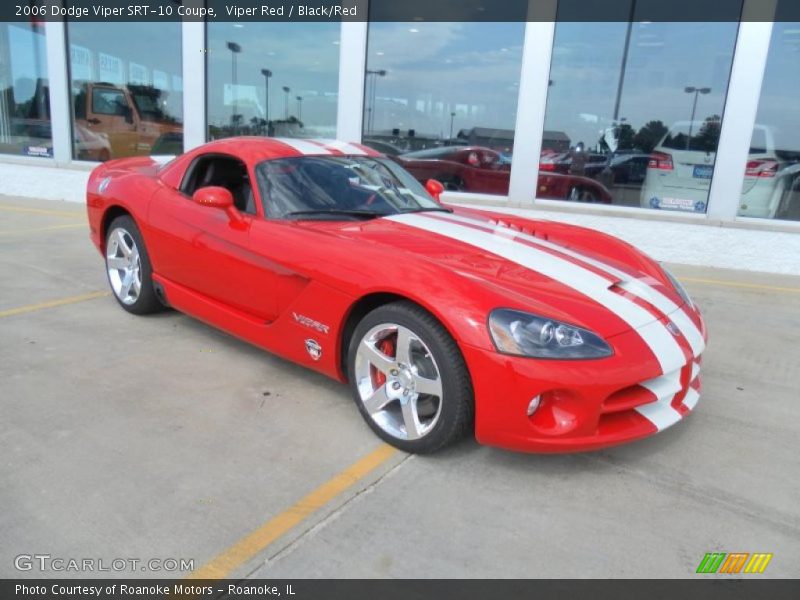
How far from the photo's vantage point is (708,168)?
25.5 ft

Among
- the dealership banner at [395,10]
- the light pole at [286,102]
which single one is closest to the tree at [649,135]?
the dealership banner at [395,10]

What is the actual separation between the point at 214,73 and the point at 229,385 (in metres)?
8.04

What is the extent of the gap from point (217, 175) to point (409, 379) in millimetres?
2158

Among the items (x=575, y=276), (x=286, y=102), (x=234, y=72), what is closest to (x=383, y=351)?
(x=575, y=276)

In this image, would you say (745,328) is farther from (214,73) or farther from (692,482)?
(214,73)

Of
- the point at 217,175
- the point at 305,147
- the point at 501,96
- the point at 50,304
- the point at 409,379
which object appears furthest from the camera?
the point at 501,96

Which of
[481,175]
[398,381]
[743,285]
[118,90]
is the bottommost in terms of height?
[743,285]

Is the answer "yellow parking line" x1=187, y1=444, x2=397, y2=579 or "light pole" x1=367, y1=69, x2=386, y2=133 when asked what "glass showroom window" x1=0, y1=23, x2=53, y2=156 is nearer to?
"light pole" x1=367, y1=69, x2=386, y2=133

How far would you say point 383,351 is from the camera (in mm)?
2820

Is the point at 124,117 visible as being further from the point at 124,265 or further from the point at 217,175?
the point at 217,175

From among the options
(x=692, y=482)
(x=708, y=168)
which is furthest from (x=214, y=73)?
(x=692, y=482)

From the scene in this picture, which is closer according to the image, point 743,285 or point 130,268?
point 130,268

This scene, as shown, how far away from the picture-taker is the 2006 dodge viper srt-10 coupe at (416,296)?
2441mm

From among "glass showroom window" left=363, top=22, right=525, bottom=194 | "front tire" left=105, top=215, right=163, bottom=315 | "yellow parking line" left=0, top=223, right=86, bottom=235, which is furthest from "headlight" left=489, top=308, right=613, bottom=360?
"yellow parking line" left=0, top=223, right=86, bottom=235
